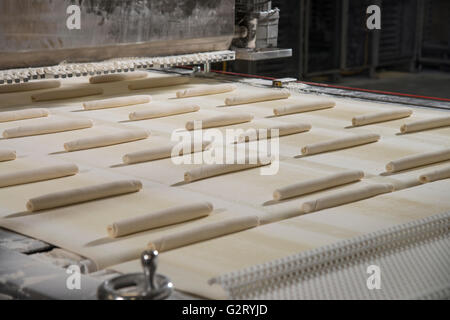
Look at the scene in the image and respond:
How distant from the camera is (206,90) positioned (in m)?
5.92

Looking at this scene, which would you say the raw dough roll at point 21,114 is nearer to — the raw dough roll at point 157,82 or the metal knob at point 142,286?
the raw dough roll at point 157,82

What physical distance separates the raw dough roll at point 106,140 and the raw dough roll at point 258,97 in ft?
3.61

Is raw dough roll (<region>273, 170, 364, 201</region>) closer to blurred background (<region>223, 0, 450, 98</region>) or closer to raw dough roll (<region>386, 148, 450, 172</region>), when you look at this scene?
raw dough roll (<region>386, 148, 450, 172</region>)

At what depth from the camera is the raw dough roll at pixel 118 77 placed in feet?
20.8

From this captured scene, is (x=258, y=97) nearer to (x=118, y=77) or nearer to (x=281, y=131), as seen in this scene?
(x=281, y=131)

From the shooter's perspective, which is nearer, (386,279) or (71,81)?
(386,279)

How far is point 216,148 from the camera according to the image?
14.5 feet

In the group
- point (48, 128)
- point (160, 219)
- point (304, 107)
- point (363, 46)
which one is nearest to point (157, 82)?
point (304, 107)

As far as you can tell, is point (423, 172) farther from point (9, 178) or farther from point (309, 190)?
point (9, 178)

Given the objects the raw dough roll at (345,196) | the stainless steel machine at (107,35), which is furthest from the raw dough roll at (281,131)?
the stainless steel machine at (107,35)

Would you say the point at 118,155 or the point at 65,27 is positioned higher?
the point at 65,27

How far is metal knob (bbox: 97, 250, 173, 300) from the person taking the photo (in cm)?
204
